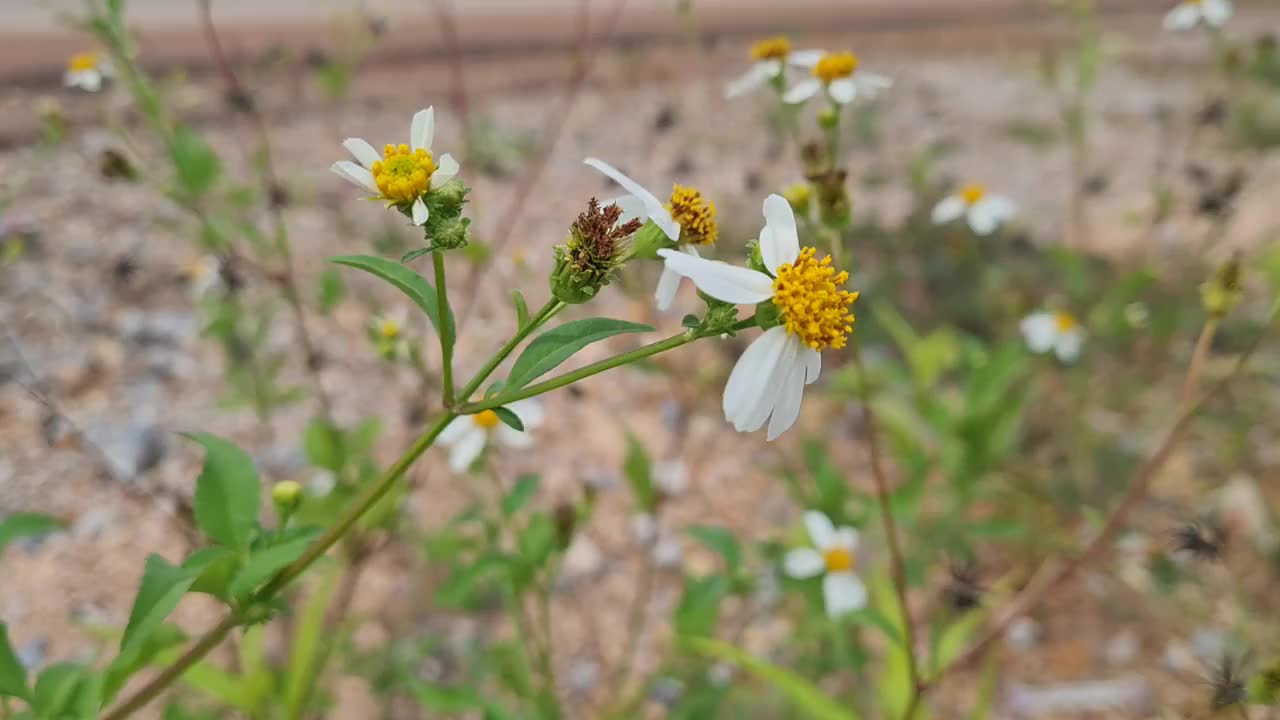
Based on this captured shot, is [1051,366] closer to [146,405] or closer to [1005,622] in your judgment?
[1005,622]

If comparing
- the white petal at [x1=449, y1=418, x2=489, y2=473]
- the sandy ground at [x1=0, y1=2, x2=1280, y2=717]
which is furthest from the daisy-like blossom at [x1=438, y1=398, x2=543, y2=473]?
the sandy ground at [x1=0, y1=2, x2=1280, y2=717]

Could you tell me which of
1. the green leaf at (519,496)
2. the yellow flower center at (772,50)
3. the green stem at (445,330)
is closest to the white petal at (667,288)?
the green stem at (445,330)

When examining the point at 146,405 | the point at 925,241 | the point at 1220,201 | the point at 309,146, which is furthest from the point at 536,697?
the point at 309,146

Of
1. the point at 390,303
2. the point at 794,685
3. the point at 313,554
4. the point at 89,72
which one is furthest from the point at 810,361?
the point at 390,303

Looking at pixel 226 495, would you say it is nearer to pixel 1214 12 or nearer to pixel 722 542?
pixel 722 542

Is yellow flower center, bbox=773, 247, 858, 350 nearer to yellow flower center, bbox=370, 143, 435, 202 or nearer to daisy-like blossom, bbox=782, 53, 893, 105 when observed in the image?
yellow flower center, bbox=370, 143, 435, 202

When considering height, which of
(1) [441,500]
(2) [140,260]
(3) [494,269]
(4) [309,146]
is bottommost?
(1) [441,500]

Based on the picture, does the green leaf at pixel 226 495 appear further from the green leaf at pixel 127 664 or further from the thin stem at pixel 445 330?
the thin stem at pixel 445 330
